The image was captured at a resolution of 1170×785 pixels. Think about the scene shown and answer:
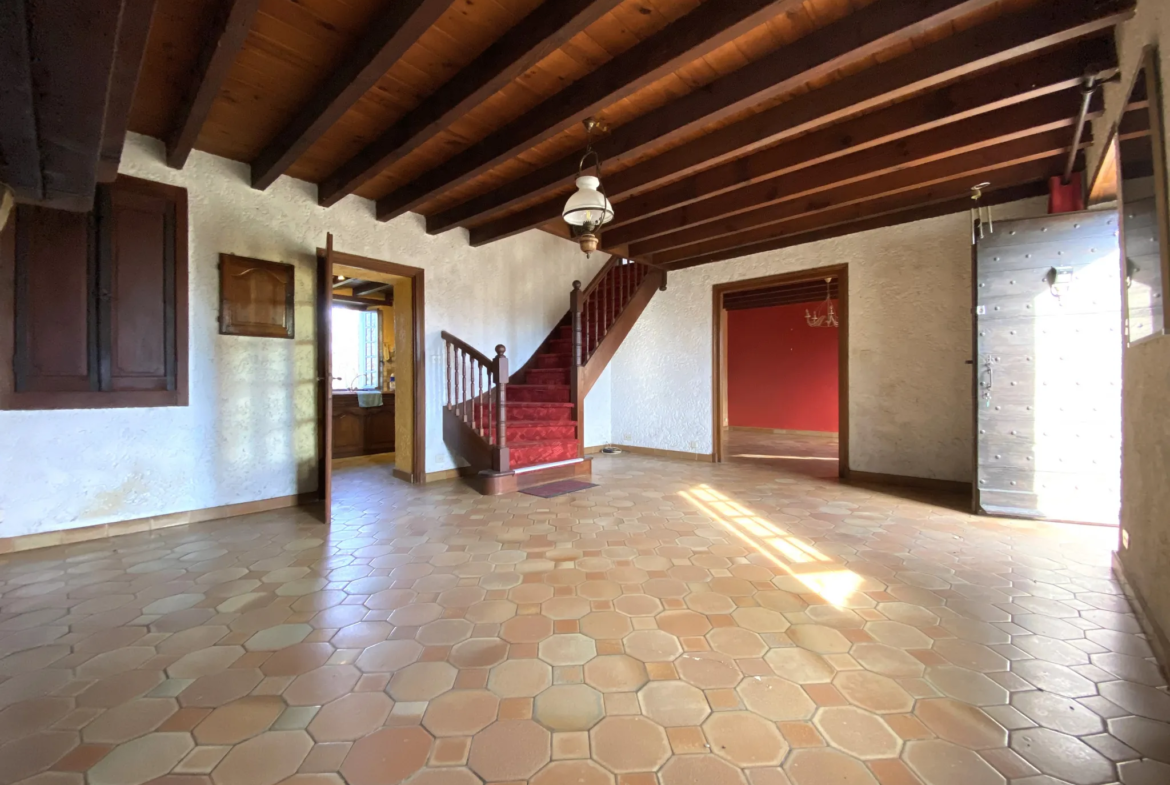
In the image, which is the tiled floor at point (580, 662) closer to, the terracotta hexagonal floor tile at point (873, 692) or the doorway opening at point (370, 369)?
the terracotta hexagonal floor tile at point (873, 692)

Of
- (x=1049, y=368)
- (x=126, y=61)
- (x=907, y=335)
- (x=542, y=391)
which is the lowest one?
(x=542, y=391)

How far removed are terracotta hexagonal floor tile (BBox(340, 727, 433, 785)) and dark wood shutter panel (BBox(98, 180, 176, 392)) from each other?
3.29 m

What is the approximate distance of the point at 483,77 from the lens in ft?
7.70

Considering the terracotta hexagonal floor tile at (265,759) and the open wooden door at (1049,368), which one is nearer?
the terracotta hexagonal floor tile at (265,759)

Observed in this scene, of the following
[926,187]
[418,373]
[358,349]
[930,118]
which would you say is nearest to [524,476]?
[418,373]

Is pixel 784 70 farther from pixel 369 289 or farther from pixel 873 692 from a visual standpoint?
pixel 369 289

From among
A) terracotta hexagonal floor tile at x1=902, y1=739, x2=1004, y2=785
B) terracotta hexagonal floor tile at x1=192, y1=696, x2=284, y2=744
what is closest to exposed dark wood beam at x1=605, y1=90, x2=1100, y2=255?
terracotta hexagonal floor tile at x1=902, y1=739, x2=1004, y2=785

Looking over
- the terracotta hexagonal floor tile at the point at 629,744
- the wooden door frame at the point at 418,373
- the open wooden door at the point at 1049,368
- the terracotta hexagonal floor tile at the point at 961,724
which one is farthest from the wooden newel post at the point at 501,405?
the open wooden door at the point at 1049,368

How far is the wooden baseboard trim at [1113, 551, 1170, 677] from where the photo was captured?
60.9 inches

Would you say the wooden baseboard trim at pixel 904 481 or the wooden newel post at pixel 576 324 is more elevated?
the wooden newel post at pixel 576 324

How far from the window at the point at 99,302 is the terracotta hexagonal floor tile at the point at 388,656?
283 centimetres

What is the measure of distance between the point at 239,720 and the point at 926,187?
541cm

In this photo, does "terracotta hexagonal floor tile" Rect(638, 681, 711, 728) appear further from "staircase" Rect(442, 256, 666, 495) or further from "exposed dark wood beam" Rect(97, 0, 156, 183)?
"staircase" Rect(442, 256, 666, 495)

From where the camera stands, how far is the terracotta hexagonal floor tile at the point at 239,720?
4.16 ft
